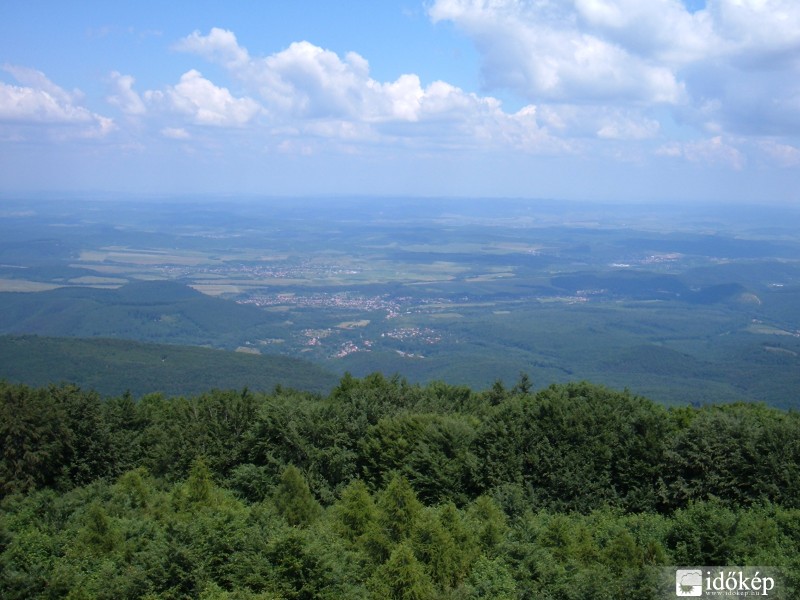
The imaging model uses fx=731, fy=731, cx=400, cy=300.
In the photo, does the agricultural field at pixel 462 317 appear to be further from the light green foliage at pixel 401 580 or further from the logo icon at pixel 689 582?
the light green foliage at pixel 401 580

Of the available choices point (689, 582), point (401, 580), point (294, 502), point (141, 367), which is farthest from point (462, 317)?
point (401, 580)

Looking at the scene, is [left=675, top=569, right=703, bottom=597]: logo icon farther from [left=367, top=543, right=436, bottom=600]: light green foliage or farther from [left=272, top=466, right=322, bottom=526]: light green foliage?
[left=272, top=466, right=322, bottom=526]: light green foliage

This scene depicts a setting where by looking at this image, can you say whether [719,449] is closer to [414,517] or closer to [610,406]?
[610,406]

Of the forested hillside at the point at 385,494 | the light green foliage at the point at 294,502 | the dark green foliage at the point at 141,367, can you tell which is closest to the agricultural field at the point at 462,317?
the dark green foliage at the point at 141,367

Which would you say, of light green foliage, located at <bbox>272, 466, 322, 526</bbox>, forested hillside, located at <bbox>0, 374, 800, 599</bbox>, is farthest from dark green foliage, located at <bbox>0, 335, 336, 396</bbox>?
light green foliage, located at <bbox>272, 466, 322, 526</bbox>

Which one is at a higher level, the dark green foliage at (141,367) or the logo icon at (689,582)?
the logo icon at (689,582)
